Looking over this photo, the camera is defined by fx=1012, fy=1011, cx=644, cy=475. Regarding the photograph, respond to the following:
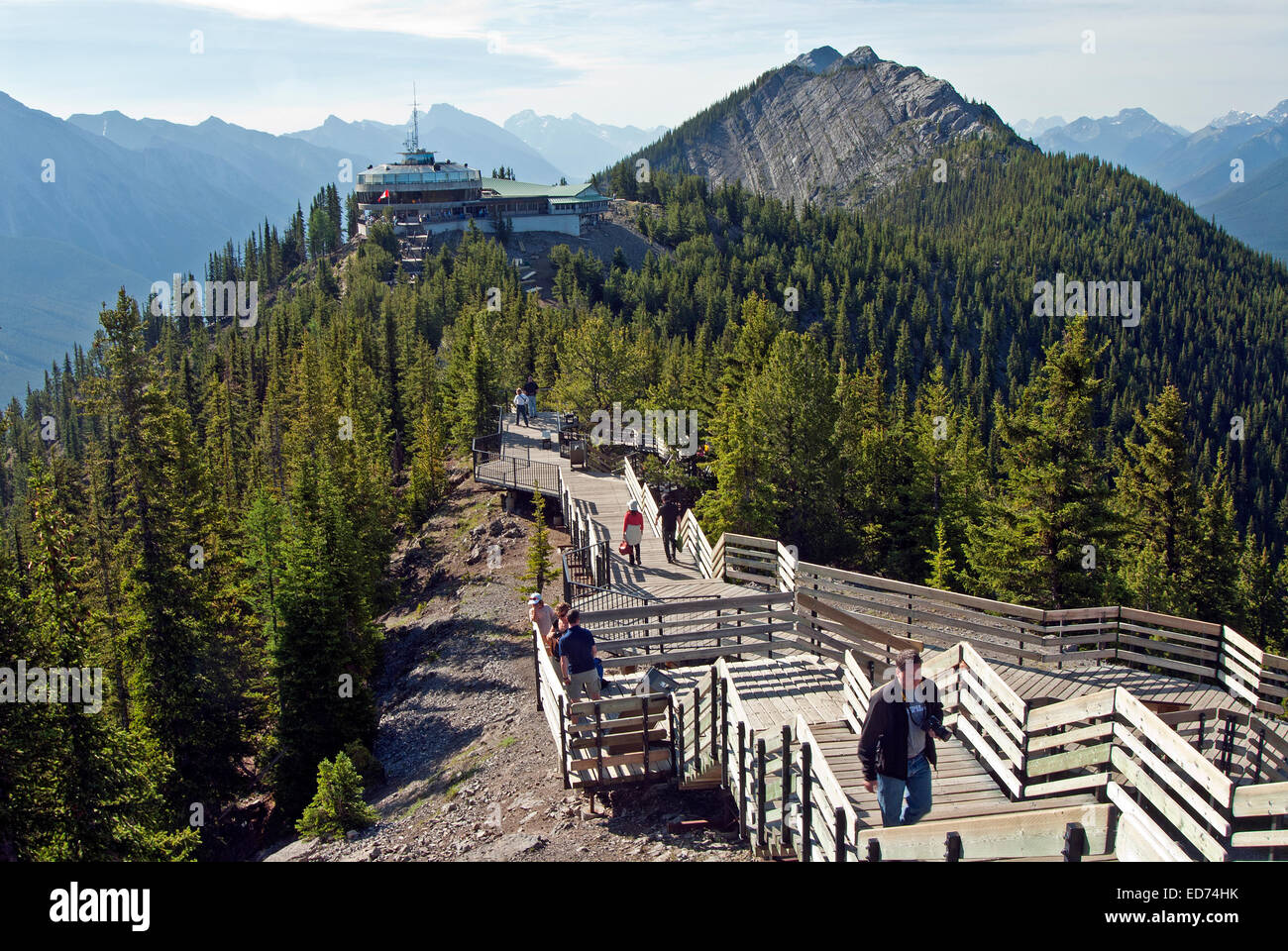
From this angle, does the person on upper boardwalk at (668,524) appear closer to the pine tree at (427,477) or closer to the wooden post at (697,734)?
the wooden post at (697,734)

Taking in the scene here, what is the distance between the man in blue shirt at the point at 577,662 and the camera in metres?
Answer: 15.7

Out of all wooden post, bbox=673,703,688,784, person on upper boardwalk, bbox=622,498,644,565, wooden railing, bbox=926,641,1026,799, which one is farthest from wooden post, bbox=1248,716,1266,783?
person on upper boardwalk, bbox=622,498,644,565

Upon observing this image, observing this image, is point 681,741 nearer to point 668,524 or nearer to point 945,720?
point 945,720

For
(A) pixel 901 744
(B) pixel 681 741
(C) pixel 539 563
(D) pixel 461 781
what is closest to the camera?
(A) pixel 901 744

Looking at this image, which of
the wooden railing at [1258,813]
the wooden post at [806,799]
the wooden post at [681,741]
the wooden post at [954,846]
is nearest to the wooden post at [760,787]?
the wooden post at [806,799]

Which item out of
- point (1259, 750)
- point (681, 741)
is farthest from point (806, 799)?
point (1259, 750)

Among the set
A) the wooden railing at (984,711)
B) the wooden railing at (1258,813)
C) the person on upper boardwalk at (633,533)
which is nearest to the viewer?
the wooden railing at (1258,813)

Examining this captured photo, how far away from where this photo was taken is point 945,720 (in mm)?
13328

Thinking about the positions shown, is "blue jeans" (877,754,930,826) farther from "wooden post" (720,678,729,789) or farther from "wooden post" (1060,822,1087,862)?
"wooden post" (720,678,729,789)

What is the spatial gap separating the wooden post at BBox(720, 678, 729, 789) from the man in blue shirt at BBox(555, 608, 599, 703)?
8.50 ft

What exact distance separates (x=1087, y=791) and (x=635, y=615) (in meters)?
8.59

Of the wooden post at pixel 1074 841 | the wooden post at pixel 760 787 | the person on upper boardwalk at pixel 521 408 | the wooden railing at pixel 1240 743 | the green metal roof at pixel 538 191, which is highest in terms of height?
the green metal roof at pixel 538 191

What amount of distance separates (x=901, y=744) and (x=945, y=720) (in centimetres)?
339

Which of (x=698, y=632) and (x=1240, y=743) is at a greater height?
(x=698, y=632)
